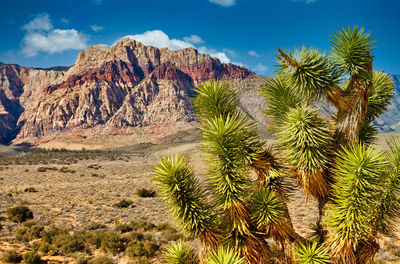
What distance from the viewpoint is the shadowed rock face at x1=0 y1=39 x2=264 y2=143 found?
5340 inches

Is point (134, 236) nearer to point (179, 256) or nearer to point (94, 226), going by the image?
point (94, 226)

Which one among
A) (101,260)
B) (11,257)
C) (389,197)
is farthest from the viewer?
(101,260)

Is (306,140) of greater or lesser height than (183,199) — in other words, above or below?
above

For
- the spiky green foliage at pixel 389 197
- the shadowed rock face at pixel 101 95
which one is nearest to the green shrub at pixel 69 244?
the spiky green foliage at pixel 389 197

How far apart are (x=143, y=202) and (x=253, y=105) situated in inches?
5228

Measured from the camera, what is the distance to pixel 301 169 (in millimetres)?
3439

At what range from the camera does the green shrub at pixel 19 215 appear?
12.0m

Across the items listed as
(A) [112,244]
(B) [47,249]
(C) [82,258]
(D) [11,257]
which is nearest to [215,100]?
(C) [82,258]

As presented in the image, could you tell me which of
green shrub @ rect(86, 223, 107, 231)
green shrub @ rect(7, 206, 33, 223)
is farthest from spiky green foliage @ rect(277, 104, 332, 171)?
green shrub @ rect(7, 206, 33, 223)

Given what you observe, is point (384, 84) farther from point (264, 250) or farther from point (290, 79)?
point (264, 250)

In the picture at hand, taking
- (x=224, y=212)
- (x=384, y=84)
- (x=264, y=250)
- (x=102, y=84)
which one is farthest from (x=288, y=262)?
(x=102, y=84)

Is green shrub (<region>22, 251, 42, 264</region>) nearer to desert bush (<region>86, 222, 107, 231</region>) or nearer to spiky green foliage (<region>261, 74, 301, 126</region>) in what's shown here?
desert bush (<region>86, 222, 107, 231</region>)

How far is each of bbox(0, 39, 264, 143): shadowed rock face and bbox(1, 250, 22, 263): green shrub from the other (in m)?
128

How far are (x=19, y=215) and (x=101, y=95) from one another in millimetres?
146463
